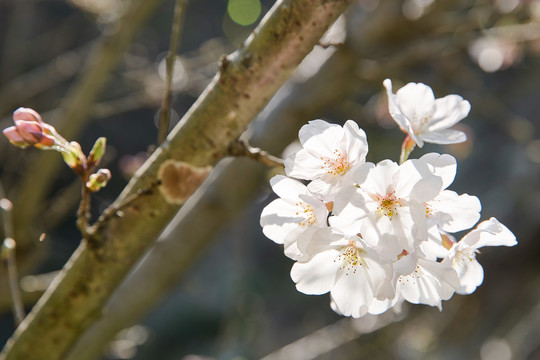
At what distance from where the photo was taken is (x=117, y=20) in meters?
1.87

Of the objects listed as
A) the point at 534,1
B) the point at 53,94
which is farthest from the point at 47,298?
the point at 53,94

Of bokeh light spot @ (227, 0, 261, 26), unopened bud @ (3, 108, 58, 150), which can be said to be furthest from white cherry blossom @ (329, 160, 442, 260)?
bokeh light spot @ (227, 0, 261, 26)

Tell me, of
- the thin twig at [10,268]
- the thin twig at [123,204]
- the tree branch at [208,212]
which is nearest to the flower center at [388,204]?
the thin twig at [123,204]

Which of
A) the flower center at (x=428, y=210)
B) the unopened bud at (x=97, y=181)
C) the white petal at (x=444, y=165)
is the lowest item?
the flower center at (x=428, y=210)

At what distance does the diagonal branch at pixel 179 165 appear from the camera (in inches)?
31.1

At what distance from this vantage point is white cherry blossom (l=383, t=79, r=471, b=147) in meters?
0.75

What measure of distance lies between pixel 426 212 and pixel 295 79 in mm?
1394

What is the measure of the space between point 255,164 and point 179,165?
34.0 inches

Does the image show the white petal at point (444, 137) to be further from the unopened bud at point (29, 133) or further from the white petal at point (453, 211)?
the unopened bud at point (29, 133)

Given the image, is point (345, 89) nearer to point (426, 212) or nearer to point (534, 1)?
point (534, 1)

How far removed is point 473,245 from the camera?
2.27 feet

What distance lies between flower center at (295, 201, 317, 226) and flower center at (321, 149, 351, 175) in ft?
0.20

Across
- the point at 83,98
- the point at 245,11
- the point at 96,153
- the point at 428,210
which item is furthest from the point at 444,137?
the point at 245,11

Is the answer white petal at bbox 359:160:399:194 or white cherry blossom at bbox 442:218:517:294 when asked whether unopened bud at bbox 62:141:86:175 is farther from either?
white cherry blossom at bbox 442:218:517:294
